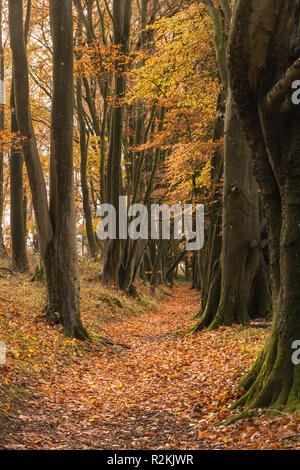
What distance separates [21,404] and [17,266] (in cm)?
1079

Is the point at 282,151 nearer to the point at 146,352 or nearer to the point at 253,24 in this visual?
the point at 253,24

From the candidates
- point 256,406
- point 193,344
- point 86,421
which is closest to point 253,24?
point 256,406

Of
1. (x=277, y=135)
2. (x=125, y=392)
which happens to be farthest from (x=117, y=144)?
(x=277, y=135)

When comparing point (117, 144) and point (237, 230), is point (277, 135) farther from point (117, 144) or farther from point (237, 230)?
point (117, 144)

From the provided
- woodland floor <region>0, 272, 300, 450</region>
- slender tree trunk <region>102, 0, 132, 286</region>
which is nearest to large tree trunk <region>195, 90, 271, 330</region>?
woodland floor <region>0, 272, 300, 450</region>

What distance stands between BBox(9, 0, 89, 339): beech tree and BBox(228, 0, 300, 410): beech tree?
561 centimetres

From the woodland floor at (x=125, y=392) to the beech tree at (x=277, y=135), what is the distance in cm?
52

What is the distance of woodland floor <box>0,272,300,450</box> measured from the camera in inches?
180

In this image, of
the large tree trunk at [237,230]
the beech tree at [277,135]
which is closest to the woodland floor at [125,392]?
the beech tree at [277,135]

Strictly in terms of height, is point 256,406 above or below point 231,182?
below

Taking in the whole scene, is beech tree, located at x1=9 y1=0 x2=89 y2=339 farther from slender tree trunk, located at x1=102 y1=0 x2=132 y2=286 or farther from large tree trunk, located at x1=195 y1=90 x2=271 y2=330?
slender tree trunk, located at x1=102 y1=0 x2=132 y2=286

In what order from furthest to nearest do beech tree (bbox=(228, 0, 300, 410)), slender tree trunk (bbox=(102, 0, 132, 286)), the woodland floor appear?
1. slender tree trunk (bbox=(102, 0, 132, 286))
2. the woodland floor
3. beech tree (bbox=(228, 0, 300, 410))

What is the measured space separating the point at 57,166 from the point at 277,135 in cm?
605

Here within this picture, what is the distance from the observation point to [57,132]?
9609mm
